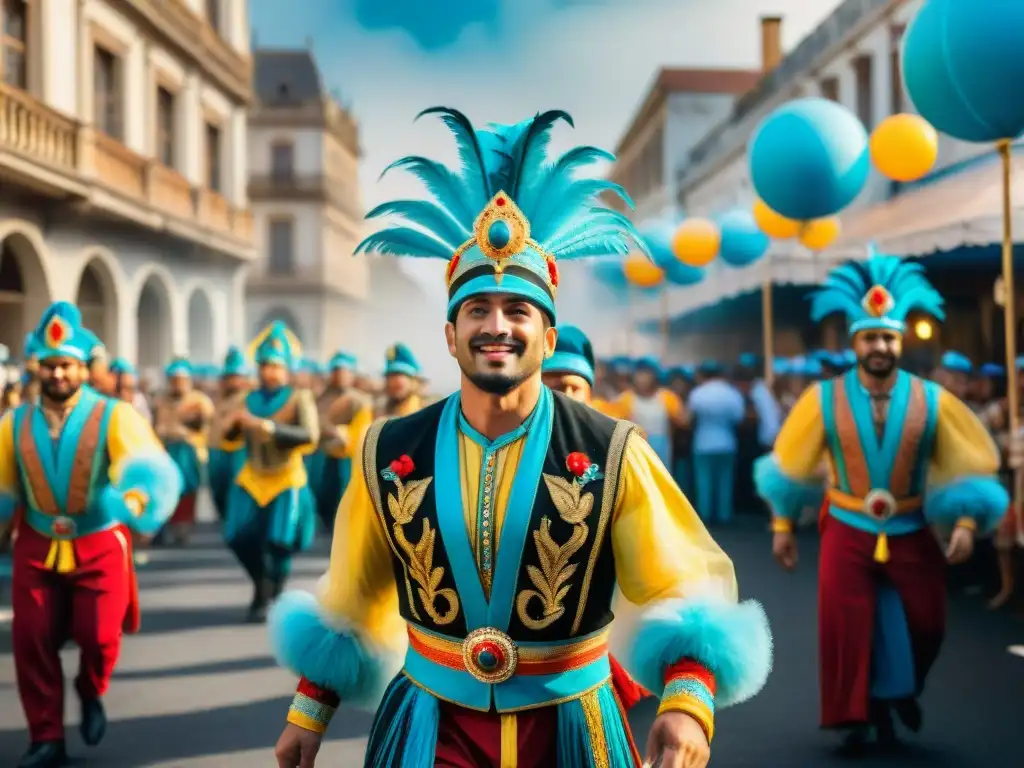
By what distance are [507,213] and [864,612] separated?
3642mm

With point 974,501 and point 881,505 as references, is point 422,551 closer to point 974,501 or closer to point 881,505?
point 881,505

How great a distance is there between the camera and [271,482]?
31.0 feet

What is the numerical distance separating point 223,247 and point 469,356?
26.2m

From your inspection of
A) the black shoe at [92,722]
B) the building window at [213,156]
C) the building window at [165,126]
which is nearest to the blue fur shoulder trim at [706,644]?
the black shoe at [92,722]

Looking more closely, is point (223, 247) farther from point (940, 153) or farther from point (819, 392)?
point (819, 392)

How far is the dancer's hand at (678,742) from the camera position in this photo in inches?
107

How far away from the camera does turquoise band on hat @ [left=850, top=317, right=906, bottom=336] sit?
20.2ft

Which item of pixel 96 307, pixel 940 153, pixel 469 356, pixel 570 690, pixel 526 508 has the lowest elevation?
pixel 570 690

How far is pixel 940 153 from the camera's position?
17.8 m

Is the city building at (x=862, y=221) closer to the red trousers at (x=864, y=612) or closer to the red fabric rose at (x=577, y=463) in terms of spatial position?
the red trousers at (x=864, y=612)

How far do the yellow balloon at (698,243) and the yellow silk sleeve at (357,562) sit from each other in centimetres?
1094

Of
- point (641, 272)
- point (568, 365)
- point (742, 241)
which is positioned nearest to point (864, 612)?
point (568, 365)

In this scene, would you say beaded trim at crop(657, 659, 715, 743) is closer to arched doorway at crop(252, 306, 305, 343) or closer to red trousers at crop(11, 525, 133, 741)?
red trousers at crop(11, 525, 133, 741)

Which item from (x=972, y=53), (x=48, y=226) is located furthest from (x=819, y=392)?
(x=48, y=226)
